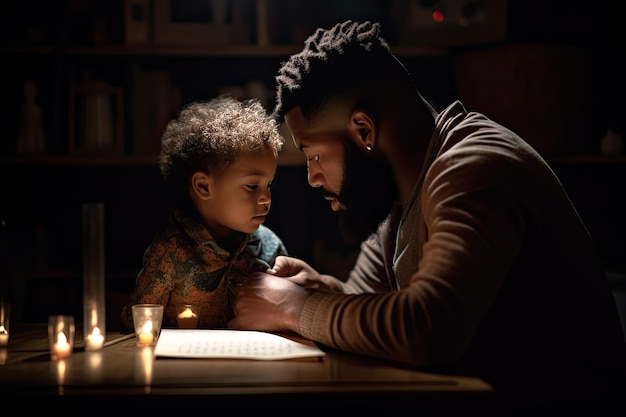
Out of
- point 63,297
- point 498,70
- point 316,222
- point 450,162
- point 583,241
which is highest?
point 498,70

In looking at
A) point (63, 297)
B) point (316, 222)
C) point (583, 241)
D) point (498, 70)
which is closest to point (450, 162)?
point (583, 241)

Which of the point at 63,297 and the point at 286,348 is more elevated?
the point at 286,348

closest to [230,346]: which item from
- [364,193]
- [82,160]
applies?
[364,193]

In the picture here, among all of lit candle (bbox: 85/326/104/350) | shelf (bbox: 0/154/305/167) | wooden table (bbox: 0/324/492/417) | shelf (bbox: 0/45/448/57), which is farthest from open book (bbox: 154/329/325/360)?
shelf (bbox: 0/45/448/57)

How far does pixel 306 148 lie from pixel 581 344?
0.81 metres

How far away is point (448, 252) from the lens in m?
1.27

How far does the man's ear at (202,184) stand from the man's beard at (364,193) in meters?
0.39

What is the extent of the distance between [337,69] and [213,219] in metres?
0.59

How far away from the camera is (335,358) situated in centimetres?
136

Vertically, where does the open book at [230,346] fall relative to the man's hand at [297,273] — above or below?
below

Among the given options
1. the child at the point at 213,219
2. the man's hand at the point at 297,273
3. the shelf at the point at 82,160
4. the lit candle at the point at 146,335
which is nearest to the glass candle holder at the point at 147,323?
the lit candle at the point at 146,335

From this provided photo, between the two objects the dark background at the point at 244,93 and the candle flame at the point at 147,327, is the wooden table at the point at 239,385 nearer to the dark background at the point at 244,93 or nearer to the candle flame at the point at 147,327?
the candle flame at the point at 147,327

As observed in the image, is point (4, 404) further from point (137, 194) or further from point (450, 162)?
point (137, 194)

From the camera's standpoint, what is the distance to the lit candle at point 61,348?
137 cm
